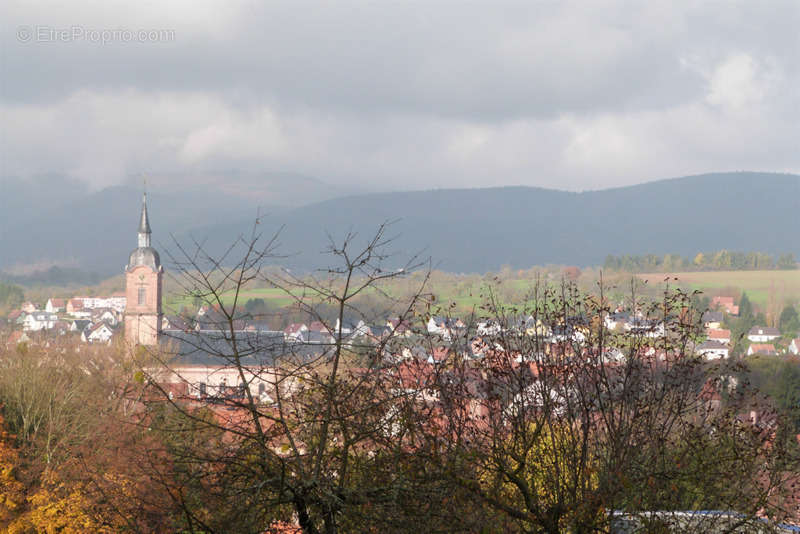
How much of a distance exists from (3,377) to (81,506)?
1261 centimetres

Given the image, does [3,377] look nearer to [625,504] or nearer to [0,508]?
[0,508]

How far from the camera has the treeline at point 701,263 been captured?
393 ft

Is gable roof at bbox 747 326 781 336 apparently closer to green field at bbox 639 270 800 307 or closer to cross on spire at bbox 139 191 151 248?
green field at bbox 639 270 800 307

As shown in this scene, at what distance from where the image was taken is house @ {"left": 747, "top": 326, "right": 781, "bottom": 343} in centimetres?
10019

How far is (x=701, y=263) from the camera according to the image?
13112 cm

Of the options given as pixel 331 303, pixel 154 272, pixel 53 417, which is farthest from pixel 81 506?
pixel 154 272

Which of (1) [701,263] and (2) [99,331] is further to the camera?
(1) [701,263]

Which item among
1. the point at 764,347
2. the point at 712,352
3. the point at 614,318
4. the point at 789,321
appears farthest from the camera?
the point at 789,321

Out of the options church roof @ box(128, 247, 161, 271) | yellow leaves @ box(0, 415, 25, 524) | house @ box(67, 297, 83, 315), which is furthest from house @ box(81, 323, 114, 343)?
yellow leaves @ box(0, 415, 25, 524)

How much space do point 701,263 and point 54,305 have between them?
100 metres

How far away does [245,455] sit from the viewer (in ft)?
25.0

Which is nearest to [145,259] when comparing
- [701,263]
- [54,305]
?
[54,305]

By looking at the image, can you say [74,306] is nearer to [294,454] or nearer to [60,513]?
[60,513]

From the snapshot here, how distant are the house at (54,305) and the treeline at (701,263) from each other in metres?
87.1
